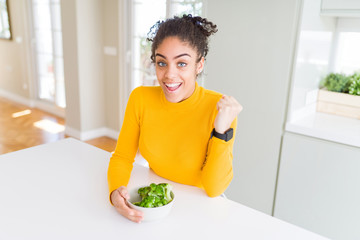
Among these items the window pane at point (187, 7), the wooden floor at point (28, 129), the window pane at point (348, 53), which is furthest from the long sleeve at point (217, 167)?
the wooden floor at point (28, 129)

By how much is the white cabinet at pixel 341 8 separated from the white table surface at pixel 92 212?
143cm

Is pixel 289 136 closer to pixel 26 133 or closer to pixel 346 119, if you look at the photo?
pixel 346 119

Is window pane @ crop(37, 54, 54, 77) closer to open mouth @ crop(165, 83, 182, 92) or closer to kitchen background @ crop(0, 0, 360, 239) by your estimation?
kitchen background @ crop(0, 0, 360, 239)

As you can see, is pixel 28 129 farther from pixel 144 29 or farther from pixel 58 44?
pixel 144 29

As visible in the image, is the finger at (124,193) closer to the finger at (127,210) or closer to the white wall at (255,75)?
the finger at (127,210)

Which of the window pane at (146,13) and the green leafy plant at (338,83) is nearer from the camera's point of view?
the green leafy plant at (338,83)

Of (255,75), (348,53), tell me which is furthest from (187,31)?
(348,53)

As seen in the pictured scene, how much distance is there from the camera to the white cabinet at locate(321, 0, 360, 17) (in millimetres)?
1841

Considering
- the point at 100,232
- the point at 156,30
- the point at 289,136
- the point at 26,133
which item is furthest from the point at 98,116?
the point at 100,232

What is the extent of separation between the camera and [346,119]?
219 centimetres

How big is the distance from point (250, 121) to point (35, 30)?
4090 mm

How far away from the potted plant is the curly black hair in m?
1.42

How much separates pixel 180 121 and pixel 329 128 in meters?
1.14

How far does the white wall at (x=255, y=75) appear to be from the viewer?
6.57 feet
